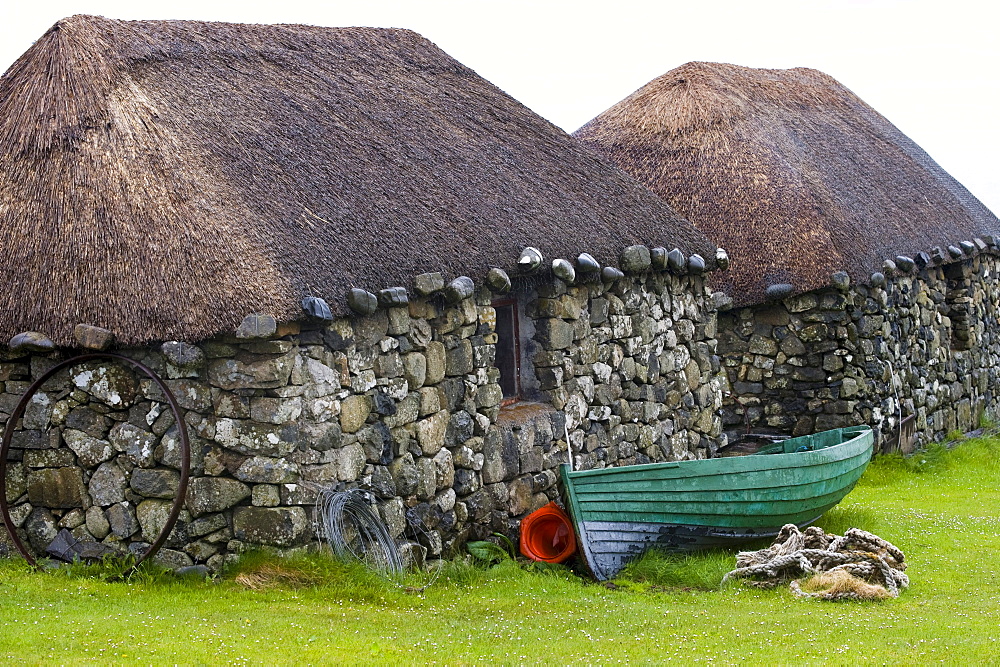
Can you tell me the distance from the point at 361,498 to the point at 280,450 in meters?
0.78

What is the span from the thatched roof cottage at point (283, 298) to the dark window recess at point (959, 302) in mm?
8368

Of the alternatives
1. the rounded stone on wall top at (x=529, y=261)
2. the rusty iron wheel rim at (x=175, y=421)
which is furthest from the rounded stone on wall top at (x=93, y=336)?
the rounded stone on wall top at (x=529, y=261)

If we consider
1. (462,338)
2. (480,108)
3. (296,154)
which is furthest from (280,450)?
(480,108)

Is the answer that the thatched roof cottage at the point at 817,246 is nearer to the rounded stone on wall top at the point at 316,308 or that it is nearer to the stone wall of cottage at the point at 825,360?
the stone wall of cottage at the point at 825,360

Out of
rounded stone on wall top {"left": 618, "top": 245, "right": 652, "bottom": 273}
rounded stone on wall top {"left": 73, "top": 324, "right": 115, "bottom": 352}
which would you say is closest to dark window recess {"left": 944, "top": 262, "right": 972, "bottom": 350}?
rounded stone on wall top {"left": 618, "top": 245, "right": 652, "bottom": 273}

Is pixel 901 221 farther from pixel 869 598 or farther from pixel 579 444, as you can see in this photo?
pixel 869 598

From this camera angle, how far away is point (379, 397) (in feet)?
30.9

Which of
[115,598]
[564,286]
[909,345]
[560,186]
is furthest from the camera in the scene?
[909,345]

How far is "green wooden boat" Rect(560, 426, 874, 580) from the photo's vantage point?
10.2m

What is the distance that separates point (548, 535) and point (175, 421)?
3.58m

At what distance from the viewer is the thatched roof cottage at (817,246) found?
15945mm

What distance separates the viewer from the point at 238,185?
373 inches

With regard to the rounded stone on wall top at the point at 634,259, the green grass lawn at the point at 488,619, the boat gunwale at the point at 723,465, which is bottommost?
the green grass lawn at the point at 488,619

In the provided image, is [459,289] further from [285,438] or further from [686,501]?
[686,501]
